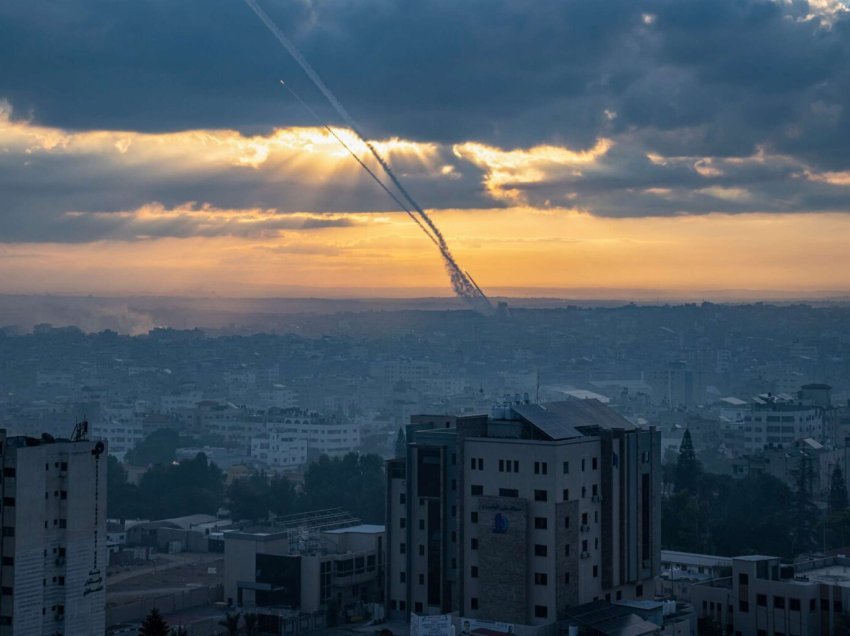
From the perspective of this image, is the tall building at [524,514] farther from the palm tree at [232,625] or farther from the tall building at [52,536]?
the tall building at [52,536]

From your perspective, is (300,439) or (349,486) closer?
(349,486)

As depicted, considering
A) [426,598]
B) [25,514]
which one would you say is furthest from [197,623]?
[25,514]

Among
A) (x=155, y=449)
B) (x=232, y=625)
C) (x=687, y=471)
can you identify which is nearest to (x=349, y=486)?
(x=687, y=471)

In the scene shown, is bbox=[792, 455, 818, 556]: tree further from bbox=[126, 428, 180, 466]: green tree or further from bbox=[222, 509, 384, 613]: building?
bbox=[126, 428, 180, 466]: green tree

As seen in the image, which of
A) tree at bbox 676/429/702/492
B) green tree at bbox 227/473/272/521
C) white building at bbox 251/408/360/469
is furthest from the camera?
white building at bbox 251/408/360/469

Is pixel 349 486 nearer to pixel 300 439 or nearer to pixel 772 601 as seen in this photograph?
pixel 772 601

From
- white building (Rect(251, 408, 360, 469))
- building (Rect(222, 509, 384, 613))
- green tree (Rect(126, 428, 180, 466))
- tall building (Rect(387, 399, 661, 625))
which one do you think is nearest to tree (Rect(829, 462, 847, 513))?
tall building (Rect(387, 399, 661, 625))
